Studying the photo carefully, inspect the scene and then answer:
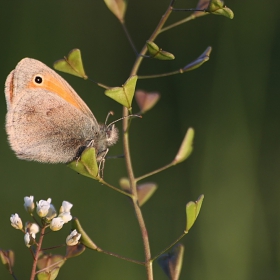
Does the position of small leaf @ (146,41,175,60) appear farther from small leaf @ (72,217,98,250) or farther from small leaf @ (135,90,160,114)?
small leaf @ (72,217,98,250)

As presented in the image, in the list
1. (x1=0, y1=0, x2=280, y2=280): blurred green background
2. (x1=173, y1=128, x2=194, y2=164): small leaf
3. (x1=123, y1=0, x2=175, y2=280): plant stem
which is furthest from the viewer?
(x1=0, y1=0, x2=280, y2=280): blurred green background

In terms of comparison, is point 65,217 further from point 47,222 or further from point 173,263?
point 173,263

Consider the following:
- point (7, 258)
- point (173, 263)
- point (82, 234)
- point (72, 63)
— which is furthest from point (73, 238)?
point (72, 63)

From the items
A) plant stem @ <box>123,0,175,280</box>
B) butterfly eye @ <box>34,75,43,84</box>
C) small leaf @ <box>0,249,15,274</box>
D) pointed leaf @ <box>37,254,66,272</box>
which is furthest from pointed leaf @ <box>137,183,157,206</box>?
butterfly eye @ <box>34,75,43,84</box>

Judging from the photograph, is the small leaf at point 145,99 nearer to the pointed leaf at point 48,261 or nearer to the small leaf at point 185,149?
the small leaf at point 185,149

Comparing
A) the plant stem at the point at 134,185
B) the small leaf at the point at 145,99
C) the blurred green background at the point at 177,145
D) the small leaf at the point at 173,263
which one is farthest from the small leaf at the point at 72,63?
the blurred green background at the point at 177,145

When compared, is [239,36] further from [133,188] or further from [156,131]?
[133,188]
